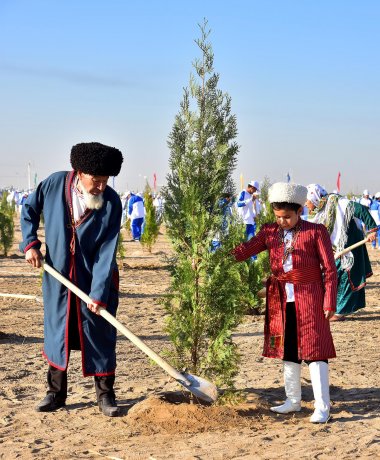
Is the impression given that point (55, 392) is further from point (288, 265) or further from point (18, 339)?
point (18, 339)

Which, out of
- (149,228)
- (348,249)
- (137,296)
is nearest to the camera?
(348,249)

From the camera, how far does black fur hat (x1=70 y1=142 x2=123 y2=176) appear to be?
16.7ft

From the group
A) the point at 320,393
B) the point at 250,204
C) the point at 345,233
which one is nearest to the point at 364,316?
the point at 345,233

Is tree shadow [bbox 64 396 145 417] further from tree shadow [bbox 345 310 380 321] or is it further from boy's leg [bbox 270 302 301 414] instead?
tree shadow [bbox 345 310 380 321]

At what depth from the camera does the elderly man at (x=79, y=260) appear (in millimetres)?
5219

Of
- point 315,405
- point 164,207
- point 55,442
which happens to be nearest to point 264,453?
point 315,405

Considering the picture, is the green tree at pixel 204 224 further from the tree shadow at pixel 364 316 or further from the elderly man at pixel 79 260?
the tree shadow at pixel 364 316

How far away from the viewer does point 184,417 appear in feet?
16.5

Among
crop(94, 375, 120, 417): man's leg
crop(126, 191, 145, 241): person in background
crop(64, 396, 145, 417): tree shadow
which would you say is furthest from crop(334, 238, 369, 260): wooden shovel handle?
crop(126, 191, 145, 241): person in background

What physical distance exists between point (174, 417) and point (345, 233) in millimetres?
4748

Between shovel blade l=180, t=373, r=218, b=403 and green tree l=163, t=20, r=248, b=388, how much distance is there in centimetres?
14

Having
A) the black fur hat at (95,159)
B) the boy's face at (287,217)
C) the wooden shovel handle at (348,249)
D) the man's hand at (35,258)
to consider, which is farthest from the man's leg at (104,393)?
the wooden shovel handle at (348,249)

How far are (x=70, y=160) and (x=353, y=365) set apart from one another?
3.33 meters

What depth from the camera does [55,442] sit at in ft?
15.4
